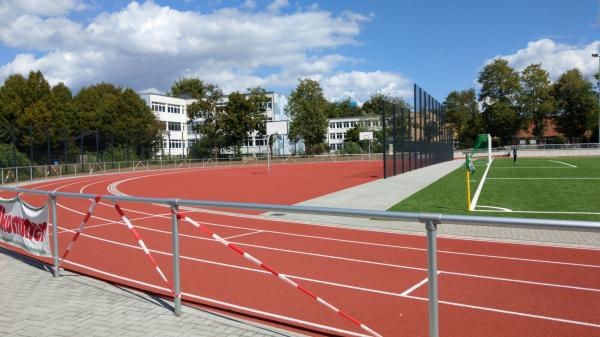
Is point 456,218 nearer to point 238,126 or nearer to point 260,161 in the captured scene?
point 260,161

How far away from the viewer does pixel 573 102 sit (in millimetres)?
88062

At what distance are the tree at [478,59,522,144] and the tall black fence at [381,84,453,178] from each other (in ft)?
155

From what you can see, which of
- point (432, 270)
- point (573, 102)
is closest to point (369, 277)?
point (432, 270)

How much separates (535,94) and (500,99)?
6064 mm

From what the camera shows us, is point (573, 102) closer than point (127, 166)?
No

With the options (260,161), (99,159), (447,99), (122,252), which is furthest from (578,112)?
(122,252)

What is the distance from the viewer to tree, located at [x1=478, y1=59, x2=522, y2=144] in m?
88.9

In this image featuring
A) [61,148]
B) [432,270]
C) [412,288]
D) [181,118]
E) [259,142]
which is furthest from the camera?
[181,118]

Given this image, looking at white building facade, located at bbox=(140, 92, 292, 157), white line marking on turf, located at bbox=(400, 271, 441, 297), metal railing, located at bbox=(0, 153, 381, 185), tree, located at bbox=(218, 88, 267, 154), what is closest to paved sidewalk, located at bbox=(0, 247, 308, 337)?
white line marking on turf, located at bbox=(400, 271, 441, 297)

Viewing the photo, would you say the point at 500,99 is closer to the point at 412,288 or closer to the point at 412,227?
the point at 412,227

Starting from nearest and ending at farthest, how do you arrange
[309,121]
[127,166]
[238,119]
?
1. [127,166]
2. [238,119]
3. [309,121]

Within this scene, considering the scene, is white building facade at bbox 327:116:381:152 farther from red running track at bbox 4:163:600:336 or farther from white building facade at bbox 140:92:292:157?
red running track at bbox 4:163:600:336

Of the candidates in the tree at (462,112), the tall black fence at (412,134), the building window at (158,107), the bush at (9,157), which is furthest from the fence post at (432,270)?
the tree at (462,112)

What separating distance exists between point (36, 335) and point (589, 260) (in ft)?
25.6
